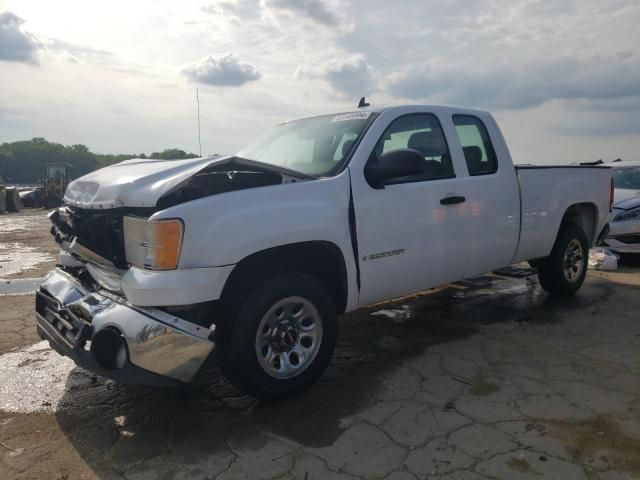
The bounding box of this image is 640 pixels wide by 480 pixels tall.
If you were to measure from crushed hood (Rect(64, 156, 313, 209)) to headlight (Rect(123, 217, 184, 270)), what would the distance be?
159 mm

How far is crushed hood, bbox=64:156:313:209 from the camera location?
9.61 ft

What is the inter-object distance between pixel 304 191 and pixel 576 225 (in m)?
3.85

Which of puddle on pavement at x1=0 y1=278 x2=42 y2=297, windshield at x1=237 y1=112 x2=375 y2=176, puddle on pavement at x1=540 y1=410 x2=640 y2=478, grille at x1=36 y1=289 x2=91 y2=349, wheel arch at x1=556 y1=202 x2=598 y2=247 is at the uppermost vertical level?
windshield at x1=237 y1=112 x2=375 y2=176

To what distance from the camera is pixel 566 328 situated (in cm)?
480

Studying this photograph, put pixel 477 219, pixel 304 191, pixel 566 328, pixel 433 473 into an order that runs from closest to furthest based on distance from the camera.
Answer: pixel 433 473, pixel 304 191, pixel 477 219, pixel 566 328

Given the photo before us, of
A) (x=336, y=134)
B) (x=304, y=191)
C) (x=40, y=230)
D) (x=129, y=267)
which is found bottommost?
(x=40, y=230)

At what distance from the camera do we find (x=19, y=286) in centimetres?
674

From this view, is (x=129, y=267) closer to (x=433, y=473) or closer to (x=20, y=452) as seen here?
(x=20, y=452)

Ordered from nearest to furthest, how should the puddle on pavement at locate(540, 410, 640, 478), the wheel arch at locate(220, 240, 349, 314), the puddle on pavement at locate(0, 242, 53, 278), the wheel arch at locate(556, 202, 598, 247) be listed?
the puddle on pavement at locate(540, 410, 640, 478) → the wheel arch at locate(220, 240, 349, 314) → the wheel arch at locate(556, 202, 598, 247) → the puddle on pavement at locate(0, 242, 53, 278)

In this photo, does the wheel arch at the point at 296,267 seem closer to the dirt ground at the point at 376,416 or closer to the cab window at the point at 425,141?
the dirt ground at the point at 376,416

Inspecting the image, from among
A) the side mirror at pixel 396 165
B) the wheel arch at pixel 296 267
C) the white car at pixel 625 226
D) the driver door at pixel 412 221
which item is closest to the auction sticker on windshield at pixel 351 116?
the driver door at pixel 412 221

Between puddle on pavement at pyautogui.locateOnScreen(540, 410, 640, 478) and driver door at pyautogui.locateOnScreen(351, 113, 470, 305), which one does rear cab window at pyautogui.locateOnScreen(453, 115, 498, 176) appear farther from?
puddle on pavement at pyautogui.locateOnScreen(540, 410, 640, 478)

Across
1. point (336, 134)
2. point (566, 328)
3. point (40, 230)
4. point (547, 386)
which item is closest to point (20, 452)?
point (336, 134)

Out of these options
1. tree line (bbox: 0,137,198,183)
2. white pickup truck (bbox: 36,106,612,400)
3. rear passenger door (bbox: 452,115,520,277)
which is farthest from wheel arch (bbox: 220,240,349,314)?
tree line (bbox: 0,137,198,183)
